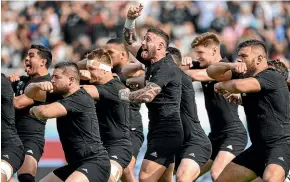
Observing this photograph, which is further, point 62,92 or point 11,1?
point 11,1

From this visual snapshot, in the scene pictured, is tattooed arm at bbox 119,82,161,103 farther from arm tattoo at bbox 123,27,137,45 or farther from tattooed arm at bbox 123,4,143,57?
arm tattoo at bbox 123,27,137,45

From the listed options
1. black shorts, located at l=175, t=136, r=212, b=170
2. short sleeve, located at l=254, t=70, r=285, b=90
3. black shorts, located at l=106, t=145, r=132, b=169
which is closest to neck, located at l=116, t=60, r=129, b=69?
black shorts, located at l=106, t=145, r=132, b=169

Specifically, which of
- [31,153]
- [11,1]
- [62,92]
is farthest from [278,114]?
[11,1]

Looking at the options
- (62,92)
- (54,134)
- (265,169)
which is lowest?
(54,134)

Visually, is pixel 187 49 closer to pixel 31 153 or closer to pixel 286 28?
pixel 286 28

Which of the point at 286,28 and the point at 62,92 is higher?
the point at 62,92

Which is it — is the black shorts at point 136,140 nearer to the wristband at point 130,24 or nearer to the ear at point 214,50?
the ear at point 214,50

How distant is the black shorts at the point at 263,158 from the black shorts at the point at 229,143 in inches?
68.3

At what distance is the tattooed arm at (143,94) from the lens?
1202 cm

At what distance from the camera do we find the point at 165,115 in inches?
505

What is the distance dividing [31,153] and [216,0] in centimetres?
1056

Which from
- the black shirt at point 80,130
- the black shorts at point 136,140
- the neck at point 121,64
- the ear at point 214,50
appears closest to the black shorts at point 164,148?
the black shirt at point 80,130

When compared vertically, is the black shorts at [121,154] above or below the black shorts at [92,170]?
below

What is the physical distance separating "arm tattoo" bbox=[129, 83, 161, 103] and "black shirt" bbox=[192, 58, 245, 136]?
228 centimetres
